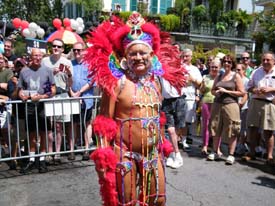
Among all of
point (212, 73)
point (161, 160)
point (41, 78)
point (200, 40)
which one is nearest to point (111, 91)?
point (161, 160)

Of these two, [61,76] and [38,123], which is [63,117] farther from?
[61,76]

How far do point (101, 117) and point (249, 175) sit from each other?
3284 mm

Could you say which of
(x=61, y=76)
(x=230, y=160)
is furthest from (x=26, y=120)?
(x=230, y=160)

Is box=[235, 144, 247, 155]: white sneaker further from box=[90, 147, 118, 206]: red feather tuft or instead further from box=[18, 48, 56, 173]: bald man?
box=[90, 147, 118, 206]: red feather tuft

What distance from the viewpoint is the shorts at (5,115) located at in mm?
5266

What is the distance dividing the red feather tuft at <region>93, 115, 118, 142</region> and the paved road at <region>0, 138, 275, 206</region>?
1640 mm

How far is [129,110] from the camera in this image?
286 centimetres

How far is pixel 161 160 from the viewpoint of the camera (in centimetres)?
305

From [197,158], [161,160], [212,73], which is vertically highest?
[212,73]

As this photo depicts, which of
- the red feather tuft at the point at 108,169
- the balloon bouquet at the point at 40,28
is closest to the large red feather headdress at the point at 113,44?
the red feather tuft at the point at 108,169

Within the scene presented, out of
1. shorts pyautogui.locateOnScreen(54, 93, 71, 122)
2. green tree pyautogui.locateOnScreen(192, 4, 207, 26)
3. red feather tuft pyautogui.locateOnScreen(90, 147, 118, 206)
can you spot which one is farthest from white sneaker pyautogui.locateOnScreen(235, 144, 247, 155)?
green tree pyautogui.locateOnScreen(192, 4, 207, 26)

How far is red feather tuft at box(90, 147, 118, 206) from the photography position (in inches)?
106

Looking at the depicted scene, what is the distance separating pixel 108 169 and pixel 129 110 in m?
0.47

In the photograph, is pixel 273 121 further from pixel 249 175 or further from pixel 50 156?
pixel 50 156
